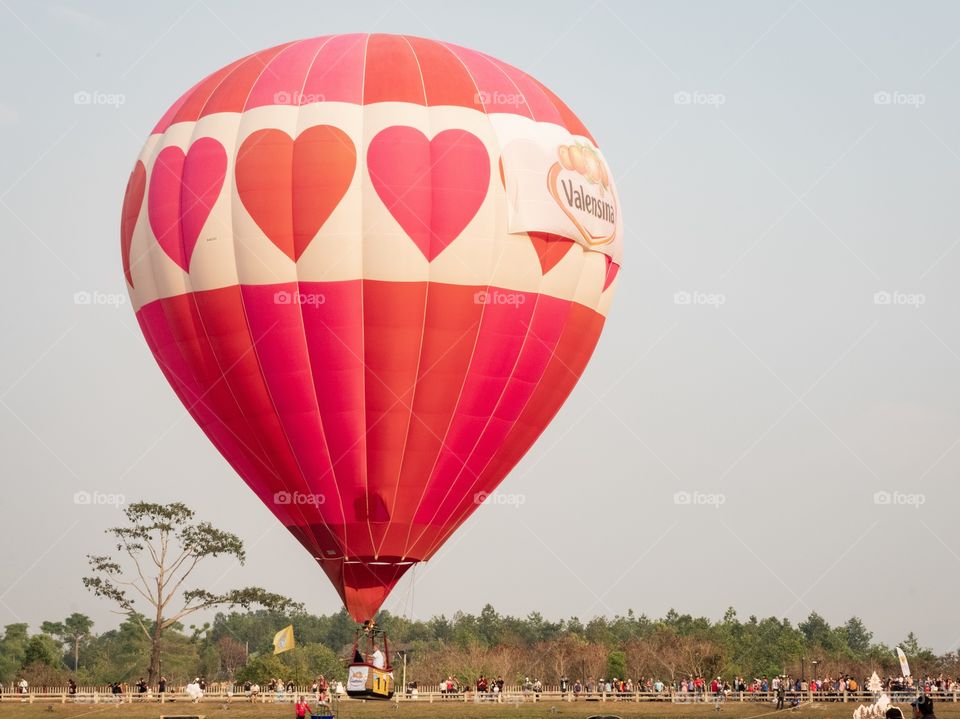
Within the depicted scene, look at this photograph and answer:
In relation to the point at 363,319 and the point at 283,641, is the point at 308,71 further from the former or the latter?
the point at 283,641

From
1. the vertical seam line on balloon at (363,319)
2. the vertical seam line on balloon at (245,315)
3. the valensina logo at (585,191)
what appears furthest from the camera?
the valensina logo at (585,191)

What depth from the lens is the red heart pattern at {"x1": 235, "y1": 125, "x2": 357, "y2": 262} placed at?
30.4 metres

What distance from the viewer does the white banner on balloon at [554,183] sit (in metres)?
31.5

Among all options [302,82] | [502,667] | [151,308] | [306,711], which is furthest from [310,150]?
[502,667]

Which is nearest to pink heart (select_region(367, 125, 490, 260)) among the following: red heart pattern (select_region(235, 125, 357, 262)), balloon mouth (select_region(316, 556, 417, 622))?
red heart pattern (select_region(235, 125, 357, 262))

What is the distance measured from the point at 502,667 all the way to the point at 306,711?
1534 inches

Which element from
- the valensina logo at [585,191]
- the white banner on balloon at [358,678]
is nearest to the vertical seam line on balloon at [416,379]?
the white banner on balloon at [358,678]

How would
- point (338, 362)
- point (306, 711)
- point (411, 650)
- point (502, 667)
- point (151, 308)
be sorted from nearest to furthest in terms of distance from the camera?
point (338, 362) → point (151, 308) → point (306, 711) → point (502, 667) → point (411, 650)

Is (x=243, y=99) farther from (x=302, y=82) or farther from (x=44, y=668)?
(x=44, y=668)

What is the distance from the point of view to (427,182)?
100ft

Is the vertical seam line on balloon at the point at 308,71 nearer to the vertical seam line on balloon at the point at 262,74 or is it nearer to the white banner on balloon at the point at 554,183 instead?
the vertical seam line on balloon at the point at 262,74

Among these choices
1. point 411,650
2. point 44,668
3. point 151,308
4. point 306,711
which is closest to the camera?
point 151,308

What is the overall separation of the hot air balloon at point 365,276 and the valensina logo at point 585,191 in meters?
0.10

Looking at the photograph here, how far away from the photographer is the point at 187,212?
31.7 metres
